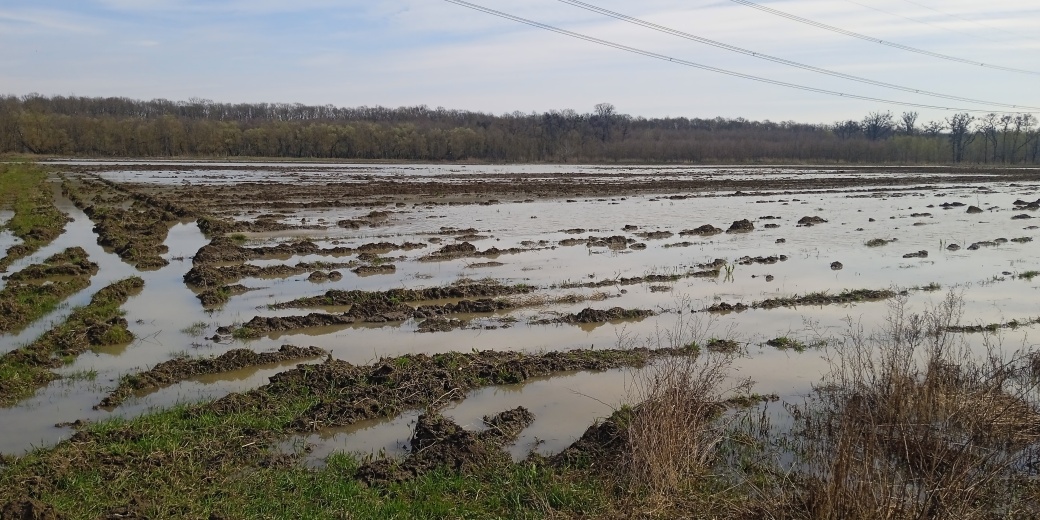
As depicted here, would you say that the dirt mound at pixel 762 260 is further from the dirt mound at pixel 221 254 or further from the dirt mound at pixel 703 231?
the dirt mound at pixel 221 254

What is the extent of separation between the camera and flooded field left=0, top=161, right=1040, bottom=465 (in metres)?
9.45

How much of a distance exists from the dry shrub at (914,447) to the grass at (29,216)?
1836 cm

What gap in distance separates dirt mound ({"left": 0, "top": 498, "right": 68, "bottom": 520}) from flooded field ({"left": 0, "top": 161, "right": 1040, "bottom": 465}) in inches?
87.9

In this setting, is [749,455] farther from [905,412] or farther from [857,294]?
[857,294]

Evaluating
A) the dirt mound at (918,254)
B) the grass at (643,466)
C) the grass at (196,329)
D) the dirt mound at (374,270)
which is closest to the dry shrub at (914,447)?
the grass at (643,466)

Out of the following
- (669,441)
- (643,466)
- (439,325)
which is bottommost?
(643,466)

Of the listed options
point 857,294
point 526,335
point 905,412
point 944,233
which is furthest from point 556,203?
point 905,412

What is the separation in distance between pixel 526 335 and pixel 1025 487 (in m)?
7.45

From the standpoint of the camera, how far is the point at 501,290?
1571 cm

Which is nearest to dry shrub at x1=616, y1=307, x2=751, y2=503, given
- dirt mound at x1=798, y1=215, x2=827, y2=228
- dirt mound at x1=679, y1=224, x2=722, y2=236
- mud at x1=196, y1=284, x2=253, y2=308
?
mud at x1=196, y1=284, x2=253, y2=308

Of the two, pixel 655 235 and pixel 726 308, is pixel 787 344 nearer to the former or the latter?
pixel 726 308

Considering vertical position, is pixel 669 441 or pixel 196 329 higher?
pixel 669 441

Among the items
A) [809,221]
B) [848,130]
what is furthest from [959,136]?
[809,221]

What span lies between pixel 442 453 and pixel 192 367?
4.85 m
